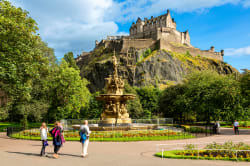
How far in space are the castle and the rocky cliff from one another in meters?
3.46

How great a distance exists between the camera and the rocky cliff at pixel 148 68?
7912 cm

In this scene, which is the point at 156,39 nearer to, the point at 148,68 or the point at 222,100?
the point at 148,68

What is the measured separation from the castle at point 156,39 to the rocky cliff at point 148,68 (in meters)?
3.46

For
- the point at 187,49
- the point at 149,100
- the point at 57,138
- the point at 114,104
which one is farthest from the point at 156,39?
the point at 57,138

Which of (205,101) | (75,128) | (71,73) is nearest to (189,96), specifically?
(205,101)

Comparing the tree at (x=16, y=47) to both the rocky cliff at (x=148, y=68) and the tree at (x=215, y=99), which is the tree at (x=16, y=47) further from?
the rocky cliff at (x=148, y=68)

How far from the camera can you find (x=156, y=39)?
94.2 meters

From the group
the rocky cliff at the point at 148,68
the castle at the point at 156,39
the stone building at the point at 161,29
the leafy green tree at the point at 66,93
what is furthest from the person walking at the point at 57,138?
the stone building at the point at 161,29

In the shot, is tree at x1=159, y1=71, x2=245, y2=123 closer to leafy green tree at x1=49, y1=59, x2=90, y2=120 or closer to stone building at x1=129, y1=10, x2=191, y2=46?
leafy green tree at x1=49, y1=59, x2=90, y2=120

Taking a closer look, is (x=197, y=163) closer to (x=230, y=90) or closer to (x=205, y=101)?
(x=230, y=90)

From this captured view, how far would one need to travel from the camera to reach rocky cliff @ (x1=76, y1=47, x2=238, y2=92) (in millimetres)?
79125

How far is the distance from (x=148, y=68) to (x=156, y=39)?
1936 centimetres

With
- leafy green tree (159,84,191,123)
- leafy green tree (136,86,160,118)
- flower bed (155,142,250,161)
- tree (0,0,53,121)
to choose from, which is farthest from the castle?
flower bed (155,142,250,161)

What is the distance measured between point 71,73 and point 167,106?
63.7 feet
